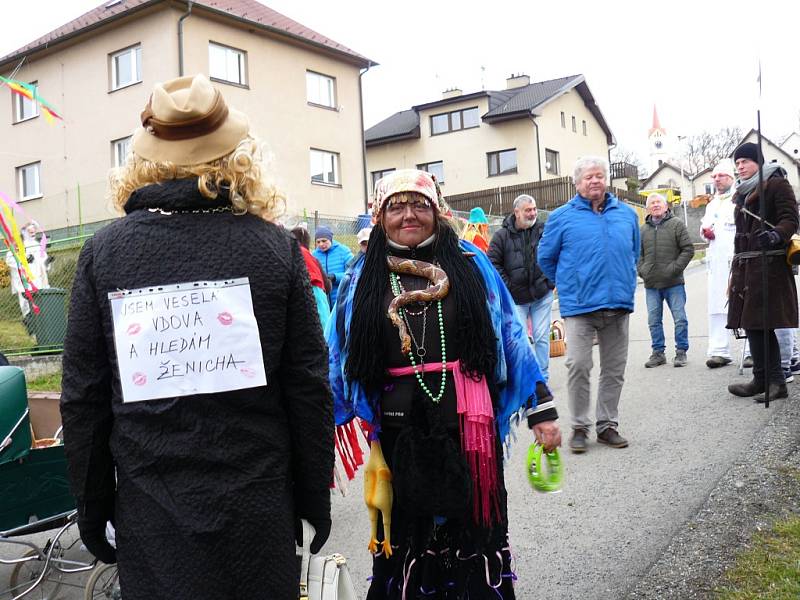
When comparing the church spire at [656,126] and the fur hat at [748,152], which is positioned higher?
the church spire at [656,126]

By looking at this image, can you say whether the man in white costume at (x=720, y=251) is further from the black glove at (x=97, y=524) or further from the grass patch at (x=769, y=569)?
the black glove at (x=97, y=524)

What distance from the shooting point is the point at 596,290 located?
587 cm

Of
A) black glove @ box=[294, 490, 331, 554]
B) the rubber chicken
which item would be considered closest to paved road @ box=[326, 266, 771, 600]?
the rubber chicken

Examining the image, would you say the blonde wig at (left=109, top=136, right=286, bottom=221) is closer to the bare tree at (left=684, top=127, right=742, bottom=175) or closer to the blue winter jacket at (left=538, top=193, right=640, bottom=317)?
the blue winter jacket at (left=538, top=193, right=640, bottom=317)

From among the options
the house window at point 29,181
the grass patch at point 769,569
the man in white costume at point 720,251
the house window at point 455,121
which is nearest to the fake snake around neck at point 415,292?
the grass patch at point 769,569

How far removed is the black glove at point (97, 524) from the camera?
211 centimetres

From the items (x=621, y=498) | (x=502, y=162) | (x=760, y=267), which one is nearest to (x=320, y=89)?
(x=502, y=162)

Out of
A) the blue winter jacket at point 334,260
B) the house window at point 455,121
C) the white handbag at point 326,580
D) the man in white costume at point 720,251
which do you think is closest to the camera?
the white handbag at point 326,580

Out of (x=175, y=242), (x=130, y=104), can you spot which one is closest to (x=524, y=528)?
(x=175, y=242)

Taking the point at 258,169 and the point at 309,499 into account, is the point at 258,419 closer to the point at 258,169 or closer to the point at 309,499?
the point at 309,499

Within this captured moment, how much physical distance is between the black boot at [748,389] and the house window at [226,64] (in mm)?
19109

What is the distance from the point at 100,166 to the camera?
23.5 meters

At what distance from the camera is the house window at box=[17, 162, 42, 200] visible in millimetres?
25312

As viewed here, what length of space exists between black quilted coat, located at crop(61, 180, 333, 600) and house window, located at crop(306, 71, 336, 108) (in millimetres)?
24759
